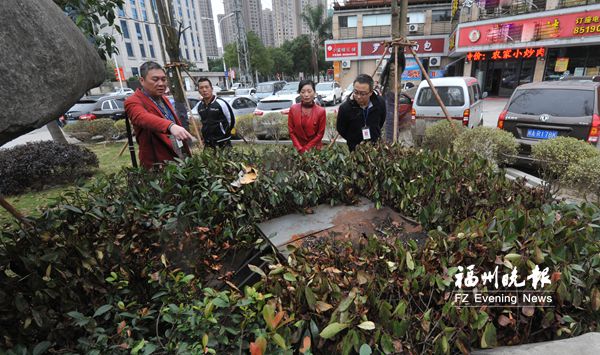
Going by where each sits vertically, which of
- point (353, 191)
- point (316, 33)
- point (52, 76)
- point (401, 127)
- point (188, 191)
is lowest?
point (401, 127)

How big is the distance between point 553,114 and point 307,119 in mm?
4577

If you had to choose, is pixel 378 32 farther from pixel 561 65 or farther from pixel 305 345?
pixel 305 345

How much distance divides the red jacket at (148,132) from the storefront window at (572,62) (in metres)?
20.2

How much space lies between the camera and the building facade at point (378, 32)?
86.5 ft

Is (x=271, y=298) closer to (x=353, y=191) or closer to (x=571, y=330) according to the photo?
(x=571, y=330)

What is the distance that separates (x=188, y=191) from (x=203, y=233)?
1.21 feet

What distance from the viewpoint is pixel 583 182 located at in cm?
403

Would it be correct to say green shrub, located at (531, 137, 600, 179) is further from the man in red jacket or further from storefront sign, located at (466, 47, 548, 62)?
storefront sign, located at (466, 47, 548, 62)

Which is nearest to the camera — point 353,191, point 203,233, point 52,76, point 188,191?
point 52,76

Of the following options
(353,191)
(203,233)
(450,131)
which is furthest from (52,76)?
(450,131)

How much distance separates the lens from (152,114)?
2.80 metres

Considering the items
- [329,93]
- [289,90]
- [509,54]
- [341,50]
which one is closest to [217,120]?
[289,90]

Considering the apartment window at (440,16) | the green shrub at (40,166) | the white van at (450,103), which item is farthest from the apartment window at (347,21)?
the green shrub at (40,166)

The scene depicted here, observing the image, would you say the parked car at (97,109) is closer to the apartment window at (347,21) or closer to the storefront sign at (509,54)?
the storefront sign at (509,54)
